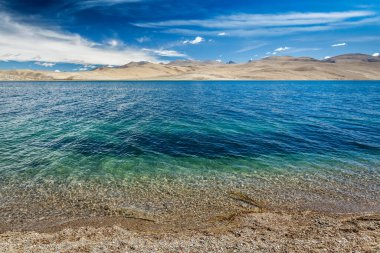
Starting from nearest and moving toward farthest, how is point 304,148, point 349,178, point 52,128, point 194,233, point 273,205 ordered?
1. point 194,233
2. point 273,205
3. point 349,178
4. point 304,148
5. point 52,128

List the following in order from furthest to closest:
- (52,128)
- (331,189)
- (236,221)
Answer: (52,128) < (331,189) < (236,221)

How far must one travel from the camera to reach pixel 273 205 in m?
13.5

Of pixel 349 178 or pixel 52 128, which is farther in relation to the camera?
pixel 52 128

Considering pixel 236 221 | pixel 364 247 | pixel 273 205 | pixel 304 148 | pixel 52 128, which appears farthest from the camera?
pixel 52 128

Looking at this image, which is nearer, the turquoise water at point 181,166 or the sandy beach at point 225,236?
the sandy beach at point 225,236

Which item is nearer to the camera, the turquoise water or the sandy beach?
the sandy beach

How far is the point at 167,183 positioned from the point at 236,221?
220 inches

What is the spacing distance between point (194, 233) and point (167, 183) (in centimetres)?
579

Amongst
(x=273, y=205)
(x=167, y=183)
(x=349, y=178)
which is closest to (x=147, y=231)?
(x=167, y=183)

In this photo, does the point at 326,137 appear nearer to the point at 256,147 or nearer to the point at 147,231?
the point at 256,147

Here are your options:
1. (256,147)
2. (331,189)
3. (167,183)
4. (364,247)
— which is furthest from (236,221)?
(256,147)

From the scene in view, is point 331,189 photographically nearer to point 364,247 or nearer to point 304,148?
point 364,247

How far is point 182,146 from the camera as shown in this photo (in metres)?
24.3

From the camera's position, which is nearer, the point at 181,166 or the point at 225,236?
the point at 225,236
